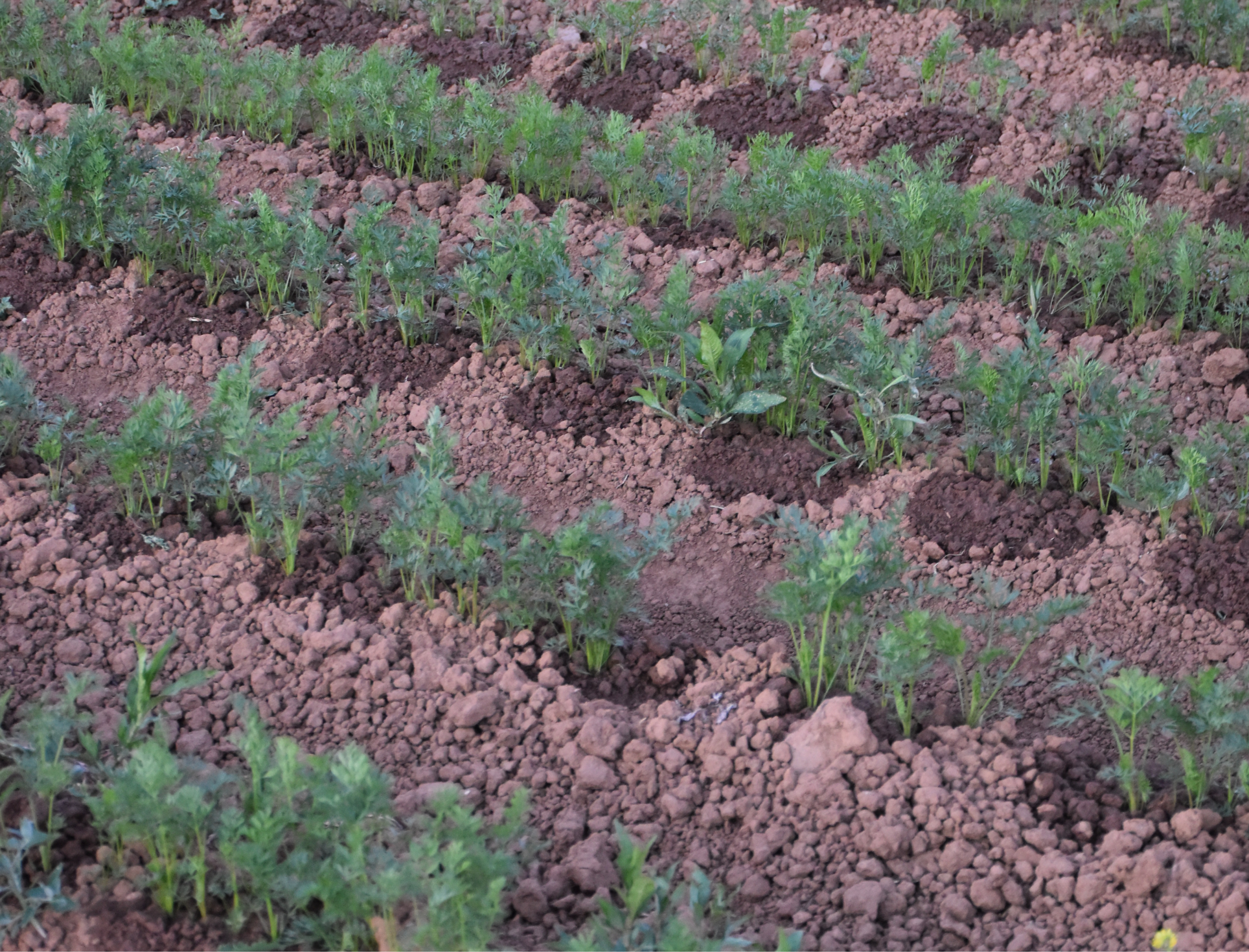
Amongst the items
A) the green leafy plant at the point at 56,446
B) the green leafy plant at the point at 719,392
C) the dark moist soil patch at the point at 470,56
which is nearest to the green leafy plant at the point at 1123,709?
the green leafy plant at the point at 719,392

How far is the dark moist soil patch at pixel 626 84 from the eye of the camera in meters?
7.26

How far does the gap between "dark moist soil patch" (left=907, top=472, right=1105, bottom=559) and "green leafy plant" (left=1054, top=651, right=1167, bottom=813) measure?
0.54 metres

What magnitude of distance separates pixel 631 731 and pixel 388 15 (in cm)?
574

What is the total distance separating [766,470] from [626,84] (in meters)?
3.35

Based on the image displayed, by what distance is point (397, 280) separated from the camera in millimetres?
5250

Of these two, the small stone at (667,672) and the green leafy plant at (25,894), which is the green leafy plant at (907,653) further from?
the green leafy plant at (25,894)

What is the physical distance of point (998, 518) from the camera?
457 cm

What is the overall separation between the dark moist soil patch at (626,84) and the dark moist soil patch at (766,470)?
2836mm

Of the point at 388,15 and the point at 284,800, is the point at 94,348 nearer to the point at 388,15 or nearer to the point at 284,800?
the point at 284,800

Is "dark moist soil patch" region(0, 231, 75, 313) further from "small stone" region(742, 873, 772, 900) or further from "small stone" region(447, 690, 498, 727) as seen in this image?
"small stone" region(742, 873, 772, 900)

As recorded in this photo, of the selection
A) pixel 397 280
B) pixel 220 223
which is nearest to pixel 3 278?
pixel 220 223

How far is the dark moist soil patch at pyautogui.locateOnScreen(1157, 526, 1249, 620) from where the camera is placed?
4.20 metres

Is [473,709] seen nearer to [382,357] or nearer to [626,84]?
[382,357]

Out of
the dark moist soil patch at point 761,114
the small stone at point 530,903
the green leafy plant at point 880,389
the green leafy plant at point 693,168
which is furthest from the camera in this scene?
the dark moist soil patch at point 761,114
